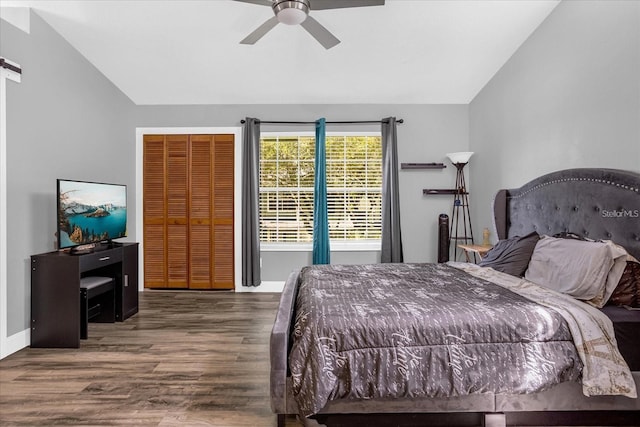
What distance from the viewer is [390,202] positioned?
15.0ft

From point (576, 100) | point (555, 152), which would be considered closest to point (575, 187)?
point (555, 152)

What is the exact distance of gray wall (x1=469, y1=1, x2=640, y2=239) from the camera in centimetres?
221

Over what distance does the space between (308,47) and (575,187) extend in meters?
2.81

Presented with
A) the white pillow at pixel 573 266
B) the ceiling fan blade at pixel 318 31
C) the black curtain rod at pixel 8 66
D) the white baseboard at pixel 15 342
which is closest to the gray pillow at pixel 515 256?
the white pillow at pixel 573 266

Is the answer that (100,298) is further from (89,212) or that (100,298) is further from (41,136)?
(41,136)

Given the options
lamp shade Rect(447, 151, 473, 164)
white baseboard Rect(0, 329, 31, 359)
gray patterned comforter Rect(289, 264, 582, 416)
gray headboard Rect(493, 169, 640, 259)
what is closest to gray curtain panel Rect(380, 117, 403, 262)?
lamp shade Rect(447, 151, 473, 164)

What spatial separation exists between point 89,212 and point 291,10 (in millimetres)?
2677

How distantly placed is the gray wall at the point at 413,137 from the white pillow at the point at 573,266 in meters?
2.15

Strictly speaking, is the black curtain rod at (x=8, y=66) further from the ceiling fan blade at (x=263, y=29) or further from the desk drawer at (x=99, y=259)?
the ceiling fan blade at (x=263, y=29)

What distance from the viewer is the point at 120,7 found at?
3.09 metres

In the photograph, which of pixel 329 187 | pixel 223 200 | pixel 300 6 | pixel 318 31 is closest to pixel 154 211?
pixel 223 200

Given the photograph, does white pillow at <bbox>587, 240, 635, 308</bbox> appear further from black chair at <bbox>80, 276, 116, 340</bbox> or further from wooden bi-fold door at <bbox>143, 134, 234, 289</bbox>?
wooden bi-fold door at <bbox>143, 134, 234, 289</bbox>

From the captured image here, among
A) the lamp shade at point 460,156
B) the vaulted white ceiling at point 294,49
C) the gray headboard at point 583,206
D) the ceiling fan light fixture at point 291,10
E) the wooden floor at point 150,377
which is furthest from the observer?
the lamp shade at point 460,156

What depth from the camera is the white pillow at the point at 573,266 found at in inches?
78.4
